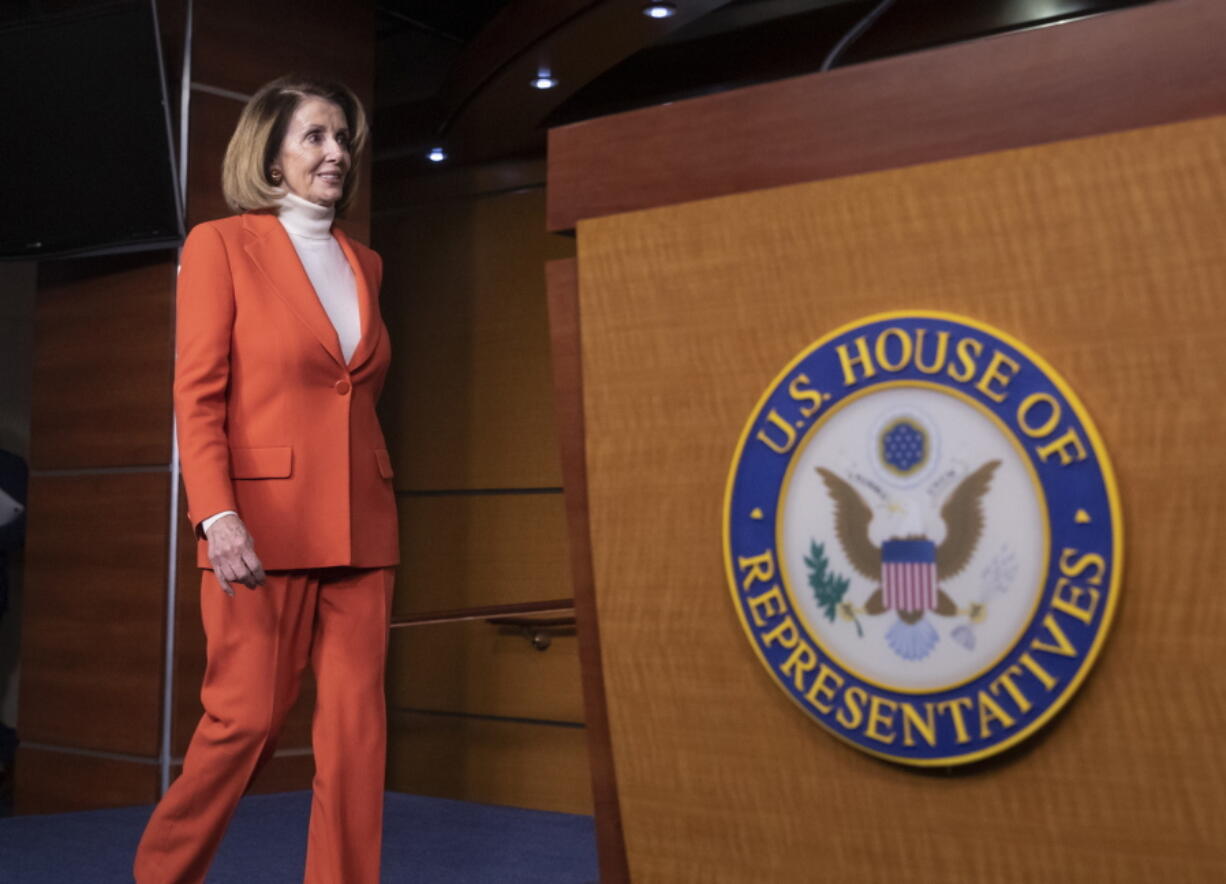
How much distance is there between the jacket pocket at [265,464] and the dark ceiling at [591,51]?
6.68ft

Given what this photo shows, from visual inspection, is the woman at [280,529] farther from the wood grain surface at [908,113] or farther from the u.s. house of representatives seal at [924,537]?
the u.s. house of representatives seal at [924,537]

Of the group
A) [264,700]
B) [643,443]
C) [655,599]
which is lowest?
[264,700]

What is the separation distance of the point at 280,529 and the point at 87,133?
8.31 ft

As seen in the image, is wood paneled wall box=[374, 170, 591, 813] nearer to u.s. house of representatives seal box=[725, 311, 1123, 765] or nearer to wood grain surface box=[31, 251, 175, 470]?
wood grain surface box=[31, 251, 175, 470]

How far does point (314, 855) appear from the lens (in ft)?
6.93

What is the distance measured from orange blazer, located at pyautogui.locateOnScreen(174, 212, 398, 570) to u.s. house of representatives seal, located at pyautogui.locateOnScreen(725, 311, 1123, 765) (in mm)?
1306

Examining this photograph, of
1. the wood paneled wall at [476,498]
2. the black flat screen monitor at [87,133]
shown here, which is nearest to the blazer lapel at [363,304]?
the black flat screen monitor at [87,133]

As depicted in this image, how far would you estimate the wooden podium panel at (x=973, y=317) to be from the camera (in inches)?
29.5

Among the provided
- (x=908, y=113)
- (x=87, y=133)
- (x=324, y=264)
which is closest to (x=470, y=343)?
(x=87, y=133)

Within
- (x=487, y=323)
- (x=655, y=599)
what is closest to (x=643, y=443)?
(x=655, y=599)

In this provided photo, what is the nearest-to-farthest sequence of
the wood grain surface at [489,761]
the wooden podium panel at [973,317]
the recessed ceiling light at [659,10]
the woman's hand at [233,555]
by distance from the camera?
the wooden podium panel at [973,317] < the woman's hand at [233,555] < the recessed ceiling light at [659,10] < the wood grain surface at [489,761]

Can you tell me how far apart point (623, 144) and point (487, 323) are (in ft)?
12.2

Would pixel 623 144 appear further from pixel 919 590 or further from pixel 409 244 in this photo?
pixel 409 244

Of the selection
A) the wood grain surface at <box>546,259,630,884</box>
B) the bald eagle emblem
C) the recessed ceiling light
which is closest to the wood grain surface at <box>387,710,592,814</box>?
the recessed ceiling light
